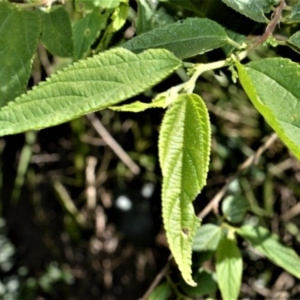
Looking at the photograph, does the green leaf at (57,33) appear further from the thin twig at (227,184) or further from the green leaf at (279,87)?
the thin twig at (227,184)

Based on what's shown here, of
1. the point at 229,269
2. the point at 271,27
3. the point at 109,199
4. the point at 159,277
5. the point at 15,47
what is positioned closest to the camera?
the point at 271,27

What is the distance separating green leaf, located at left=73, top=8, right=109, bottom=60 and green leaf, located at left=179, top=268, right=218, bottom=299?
48cm

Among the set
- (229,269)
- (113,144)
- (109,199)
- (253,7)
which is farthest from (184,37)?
(109,199)

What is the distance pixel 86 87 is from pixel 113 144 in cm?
119

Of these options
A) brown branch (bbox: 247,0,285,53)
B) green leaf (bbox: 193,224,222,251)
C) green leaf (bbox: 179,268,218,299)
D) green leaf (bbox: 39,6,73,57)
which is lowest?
green leaf (bbox: 179,268,218,299)

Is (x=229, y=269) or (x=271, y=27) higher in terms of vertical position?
(x=271, y=27)

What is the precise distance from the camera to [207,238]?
1.05m

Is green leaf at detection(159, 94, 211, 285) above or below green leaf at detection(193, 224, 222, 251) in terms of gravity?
above

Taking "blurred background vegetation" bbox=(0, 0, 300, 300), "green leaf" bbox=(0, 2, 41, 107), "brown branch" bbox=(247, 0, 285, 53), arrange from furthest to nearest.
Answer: "blurred background vegetation" bbox=(0, 0, 300, 300)
"green leaf" bbox=(0, 2, 41, 107)
"brown branch" bbox=(247, 0, 285, 53)

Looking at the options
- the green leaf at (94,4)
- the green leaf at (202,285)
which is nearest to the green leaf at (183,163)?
the green leaf at (94,4)

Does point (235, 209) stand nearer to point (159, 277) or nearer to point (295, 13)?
point (159, 277)

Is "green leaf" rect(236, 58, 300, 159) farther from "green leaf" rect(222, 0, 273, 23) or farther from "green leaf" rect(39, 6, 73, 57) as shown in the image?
"green leaf" rect(39, 6, 73, 57)

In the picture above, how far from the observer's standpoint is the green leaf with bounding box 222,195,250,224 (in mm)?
1101

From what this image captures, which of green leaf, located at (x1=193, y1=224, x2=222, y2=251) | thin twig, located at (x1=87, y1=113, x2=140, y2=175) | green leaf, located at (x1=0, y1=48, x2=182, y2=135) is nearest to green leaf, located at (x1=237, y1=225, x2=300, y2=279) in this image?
green leaf, located at (x1=193, y1=224, x2=222, y2=251)
